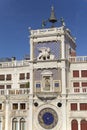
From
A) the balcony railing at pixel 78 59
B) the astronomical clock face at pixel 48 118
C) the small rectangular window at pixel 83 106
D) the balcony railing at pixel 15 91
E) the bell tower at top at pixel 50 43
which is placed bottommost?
the astronomical clock face at pixel 48 118

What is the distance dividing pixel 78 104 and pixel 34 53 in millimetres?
11584

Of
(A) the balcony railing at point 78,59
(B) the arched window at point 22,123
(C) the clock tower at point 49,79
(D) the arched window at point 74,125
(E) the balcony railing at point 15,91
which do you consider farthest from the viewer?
(E) the balcony railing at point 15,91

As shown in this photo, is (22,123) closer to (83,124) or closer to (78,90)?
(83,124)

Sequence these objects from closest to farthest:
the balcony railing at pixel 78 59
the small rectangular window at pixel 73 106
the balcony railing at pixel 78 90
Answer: the small rectangular window at pixel 73 106 < the balcony railing at pixel 78 90 < the balcony railing at pixel 78 59

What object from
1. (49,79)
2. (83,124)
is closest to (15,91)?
(49,79)

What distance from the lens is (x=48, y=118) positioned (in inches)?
2343

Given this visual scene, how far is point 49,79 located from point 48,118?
6508mm

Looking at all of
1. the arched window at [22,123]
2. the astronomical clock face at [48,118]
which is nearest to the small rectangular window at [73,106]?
the astronomical clock face at [48,118]

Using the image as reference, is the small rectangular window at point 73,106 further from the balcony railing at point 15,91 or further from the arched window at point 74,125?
the balcony railing at point 15,91

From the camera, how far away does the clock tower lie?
59.0 meters

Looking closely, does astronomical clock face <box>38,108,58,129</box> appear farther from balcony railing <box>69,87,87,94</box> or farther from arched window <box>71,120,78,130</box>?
balcony railing <box>69,87,87,94</box>

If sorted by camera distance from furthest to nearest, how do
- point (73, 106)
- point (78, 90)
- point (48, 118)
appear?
point (48, 118) < point (78, 90) < point (73, 106)

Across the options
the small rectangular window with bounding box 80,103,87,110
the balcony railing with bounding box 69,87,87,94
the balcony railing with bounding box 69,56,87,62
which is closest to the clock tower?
the balcony railing with bounding box 69,87,87,94

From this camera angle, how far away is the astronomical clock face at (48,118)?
59.0 metres
